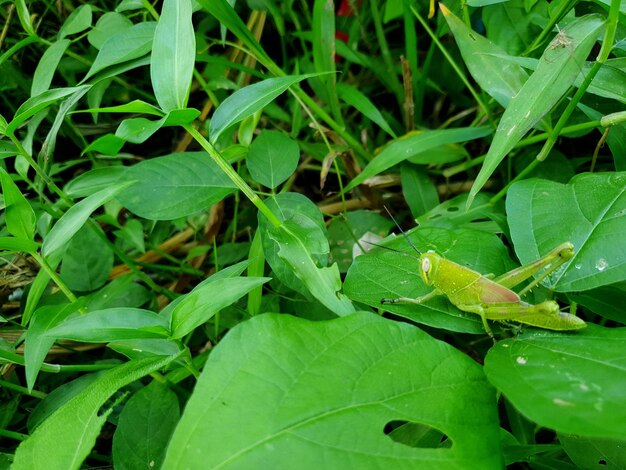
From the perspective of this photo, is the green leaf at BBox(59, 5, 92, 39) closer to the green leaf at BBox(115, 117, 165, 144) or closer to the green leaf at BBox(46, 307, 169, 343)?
the green leaf at BBox(115, 117, 165, 144)

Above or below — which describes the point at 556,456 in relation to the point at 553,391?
below

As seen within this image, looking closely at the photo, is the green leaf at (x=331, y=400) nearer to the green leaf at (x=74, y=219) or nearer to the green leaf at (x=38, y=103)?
the green leaf at (x=74, y=219)

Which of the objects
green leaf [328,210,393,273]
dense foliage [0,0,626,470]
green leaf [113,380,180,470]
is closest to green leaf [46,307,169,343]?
dense foliage [0,0,626,470]

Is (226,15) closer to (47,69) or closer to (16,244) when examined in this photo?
(47,69)

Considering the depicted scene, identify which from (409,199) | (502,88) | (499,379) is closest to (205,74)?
(409,199)

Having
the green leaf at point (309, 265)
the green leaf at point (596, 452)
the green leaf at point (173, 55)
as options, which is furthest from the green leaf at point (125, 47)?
the green leaf at point (596, 452)

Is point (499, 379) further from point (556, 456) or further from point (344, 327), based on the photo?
point (556, 456)

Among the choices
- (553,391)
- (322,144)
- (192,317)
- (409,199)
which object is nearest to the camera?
(553,391)
